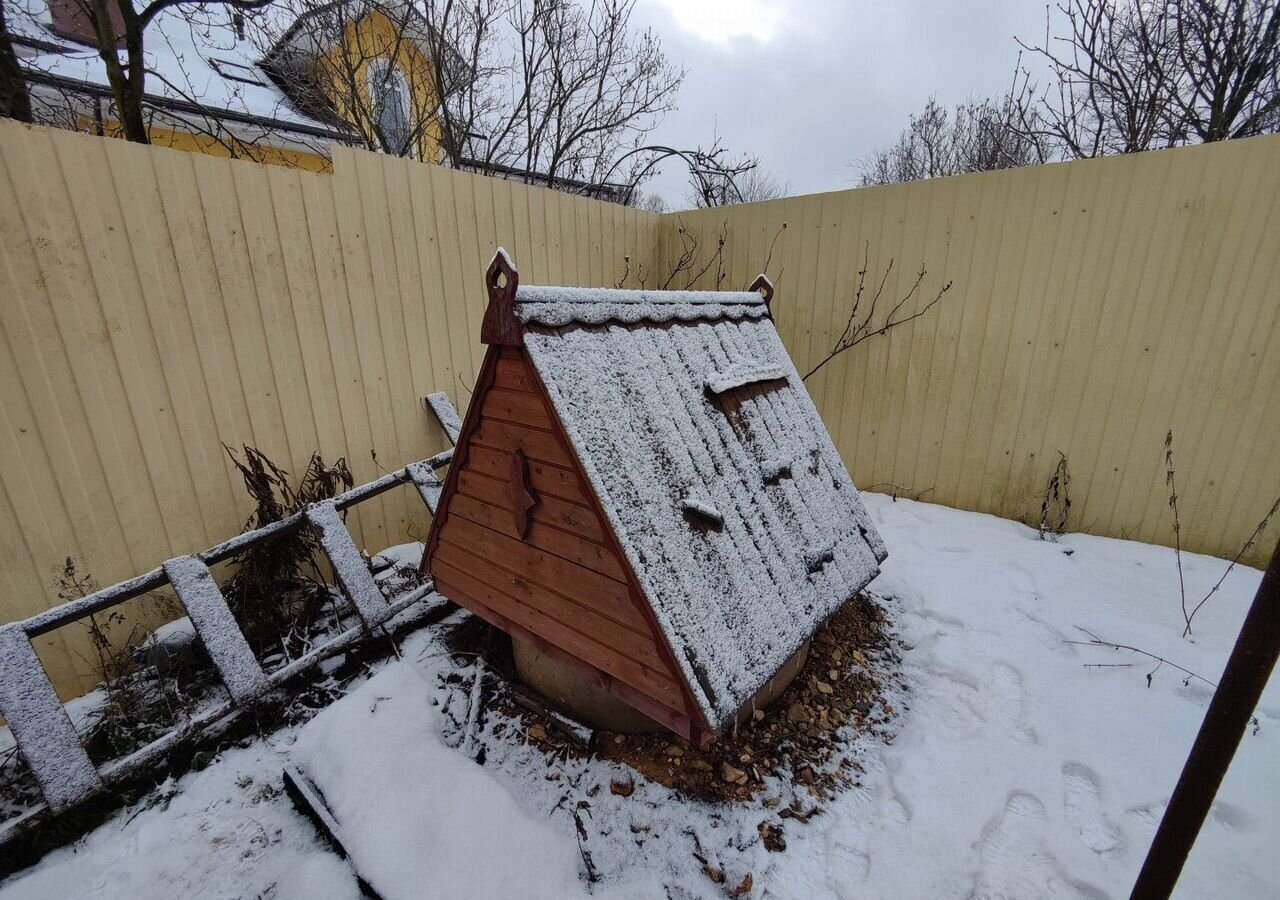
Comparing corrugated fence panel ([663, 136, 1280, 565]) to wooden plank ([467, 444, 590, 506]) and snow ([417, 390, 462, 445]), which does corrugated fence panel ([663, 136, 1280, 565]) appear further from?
wooden plank ([467, 444, 590, 506])

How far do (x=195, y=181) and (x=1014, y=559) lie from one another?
5354 mm

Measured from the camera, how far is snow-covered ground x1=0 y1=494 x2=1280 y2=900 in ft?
5.44

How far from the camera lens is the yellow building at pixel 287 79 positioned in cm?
521

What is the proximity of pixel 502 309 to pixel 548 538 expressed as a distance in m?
0.83

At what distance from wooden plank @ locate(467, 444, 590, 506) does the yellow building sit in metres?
4.69

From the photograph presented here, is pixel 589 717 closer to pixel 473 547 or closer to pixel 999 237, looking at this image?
pixel 473 547

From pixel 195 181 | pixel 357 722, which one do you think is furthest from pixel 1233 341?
pixel 195 181

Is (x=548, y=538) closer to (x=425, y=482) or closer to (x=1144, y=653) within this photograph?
(x=425, y=482)

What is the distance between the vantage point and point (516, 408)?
6.00 ft

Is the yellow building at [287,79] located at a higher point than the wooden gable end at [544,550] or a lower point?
higher

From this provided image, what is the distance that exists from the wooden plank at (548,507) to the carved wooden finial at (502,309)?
576 millimetres

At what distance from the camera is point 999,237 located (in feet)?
12.2

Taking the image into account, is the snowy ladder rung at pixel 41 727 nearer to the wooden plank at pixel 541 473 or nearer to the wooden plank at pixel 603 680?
the wooden plank at pixel 603 680

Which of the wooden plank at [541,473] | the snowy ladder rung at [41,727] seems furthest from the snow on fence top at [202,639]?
the wooden plank at [541,473]
